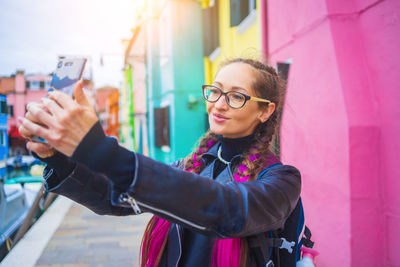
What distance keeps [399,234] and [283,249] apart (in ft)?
4.90

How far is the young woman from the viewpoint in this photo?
27.6 inches

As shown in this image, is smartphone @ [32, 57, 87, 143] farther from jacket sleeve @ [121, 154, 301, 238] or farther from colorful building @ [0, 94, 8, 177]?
colorful building @ [0, 94, 8, 177]

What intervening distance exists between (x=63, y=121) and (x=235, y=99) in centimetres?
71

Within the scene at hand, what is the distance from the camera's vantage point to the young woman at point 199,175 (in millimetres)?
702

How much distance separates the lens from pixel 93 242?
4.66 meters

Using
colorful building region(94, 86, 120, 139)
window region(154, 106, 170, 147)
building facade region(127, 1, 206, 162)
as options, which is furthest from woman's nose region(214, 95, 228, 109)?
colorful building region(94, 86, 120, 139)

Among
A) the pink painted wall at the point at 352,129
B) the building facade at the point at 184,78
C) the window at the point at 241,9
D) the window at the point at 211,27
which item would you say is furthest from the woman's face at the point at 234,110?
the building facade at the point at 184,78

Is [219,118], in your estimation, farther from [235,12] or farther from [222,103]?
[235,12]

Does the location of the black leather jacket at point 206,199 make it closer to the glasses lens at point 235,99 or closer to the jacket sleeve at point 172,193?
the jacket sleeve at point 172,193

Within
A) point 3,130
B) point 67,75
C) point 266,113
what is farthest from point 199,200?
point 3,130

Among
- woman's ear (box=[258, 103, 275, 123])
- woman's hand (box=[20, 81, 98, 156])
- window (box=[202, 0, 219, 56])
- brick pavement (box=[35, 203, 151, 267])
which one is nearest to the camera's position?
woman's hand (box=[20, 81, 98, 156])

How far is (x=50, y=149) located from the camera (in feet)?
3.03

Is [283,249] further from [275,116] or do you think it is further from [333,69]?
[333,69]

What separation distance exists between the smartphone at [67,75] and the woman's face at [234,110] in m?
0.54
